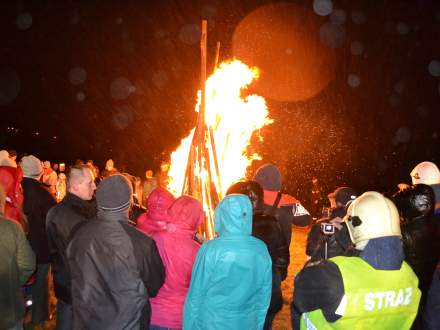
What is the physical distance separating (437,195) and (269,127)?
56.7 feet

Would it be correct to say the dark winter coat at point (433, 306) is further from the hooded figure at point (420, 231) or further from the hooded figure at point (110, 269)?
the hooded figure at point (110, 269)

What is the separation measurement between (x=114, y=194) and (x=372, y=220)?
174cm

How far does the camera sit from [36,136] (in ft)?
106

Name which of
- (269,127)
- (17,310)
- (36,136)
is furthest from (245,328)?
(36,136)

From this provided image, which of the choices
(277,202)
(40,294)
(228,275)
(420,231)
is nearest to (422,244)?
(420,231)

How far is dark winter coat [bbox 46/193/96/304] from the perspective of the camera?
3.65m

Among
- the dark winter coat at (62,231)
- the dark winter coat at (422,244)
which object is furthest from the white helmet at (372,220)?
the dark winter coat at (62,231)

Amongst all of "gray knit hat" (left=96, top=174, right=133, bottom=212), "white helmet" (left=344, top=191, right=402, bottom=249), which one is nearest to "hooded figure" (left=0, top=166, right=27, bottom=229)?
"gray knit hat" (left=96, top=174, right=133, bottom=212)

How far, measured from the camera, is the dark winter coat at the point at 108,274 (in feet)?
9.21

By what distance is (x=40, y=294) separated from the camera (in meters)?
5.01

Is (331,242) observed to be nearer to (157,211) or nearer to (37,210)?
(157,211)

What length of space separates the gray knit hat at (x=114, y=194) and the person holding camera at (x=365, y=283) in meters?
1.38

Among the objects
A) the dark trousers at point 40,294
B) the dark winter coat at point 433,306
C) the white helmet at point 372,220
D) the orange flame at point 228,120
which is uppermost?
the orange flame at point 228,120

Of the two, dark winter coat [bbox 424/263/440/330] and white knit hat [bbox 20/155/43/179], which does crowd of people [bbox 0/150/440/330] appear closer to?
dark winter coat [bbox 424/263/440/330]
